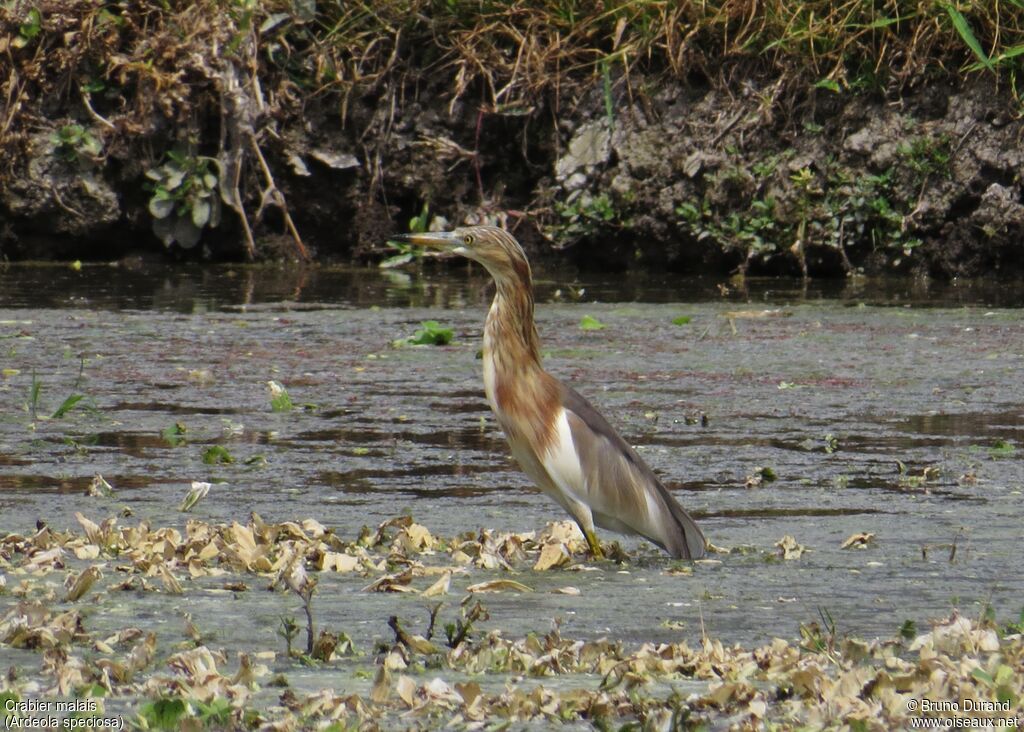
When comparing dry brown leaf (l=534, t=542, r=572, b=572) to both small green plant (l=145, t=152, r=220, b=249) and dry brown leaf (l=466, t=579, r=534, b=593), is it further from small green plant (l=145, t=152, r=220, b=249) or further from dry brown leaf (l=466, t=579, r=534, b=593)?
small green plant (l=145, t=152, r=220, b=249)

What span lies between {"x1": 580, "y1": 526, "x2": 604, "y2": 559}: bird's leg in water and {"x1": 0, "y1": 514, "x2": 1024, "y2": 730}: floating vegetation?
1.89ft

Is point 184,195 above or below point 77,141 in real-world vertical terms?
below

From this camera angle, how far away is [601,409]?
27.0 feet

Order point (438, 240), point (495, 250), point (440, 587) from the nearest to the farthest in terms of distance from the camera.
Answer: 1. point (440, 587)
2. point (495, 250)
3. point (438, 240)

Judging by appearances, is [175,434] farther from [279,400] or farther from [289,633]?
[289,633]

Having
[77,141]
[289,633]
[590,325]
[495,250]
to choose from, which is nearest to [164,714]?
[289,633]

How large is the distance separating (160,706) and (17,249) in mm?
11489

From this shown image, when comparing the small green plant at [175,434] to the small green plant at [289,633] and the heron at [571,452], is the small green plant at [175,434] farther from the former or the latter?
the small green plant at [289,633]

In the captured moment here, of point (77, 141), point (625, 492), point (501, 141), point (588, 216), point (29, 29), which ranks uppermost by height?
point (29, 29)

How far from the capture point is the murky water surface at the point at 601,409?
479cm

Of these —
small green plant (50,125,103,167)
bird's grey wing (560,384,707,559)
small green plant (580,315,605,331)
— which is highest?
small green plant (50,125,103,167)

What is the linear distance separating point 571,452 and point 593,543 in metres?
0.28

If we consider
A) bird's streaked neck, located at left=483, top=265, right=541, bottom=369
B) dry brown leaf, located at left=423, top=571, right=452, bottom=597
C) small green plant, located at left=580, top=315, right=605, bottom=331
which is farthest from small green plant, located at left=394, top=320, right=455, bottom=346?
dry brown leaf, located at left=423, top=571, right=452, bottom=597

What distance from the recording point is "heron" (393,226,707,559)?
5.42 meters
